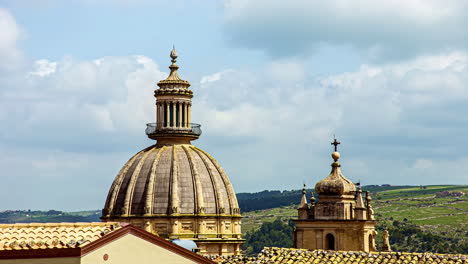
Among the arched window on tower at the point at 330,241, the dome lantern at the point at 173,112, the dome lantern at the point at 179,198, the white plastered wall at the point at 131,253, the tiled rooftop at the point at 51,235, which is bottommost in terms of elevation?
the white plastered wall at the point at 131,253

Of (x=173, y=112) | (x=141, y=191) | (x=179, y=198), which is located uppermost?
(x=173, y=112)

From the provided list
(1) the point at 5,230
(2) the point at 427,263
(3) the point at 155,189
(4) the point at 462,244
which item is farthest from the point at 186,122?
(4) the point at 462,244

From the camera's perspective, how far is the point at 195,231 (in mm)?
82875

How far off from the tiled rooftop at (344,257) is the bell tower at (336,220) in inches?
459

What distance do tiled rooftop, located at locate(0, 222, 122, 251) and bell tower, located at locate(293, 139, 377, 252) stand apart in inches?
1309

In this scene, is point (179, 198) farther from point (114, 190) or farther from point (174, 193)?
point (114, 190)

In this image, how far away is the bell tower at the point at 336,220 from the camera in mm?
77000

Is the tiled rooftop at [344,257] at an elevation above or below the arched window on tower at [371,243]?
below

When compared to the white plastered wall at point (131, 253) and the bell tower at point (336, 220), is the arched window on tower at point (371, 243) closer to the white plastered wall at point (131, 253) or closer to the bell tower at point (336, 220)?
the bell tower at point (336, 220)

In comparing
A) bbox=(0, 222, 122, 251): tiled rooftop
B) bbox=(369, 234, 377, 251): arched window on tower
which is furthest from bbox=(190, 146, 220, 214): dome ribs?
bbox=(0, 222, 122, 251): tiled rooftop

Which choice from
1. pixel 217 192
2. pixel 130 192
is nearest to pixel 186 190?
pixel 217 192

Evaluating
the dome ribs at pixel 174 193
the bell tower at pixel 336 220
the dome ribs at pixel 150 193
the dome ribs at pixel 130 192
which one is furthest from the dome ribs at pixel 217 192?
the bell tower at pixel 336 220

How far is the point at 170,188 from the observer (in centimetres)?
8300

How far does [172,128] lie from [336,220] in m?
15.3
